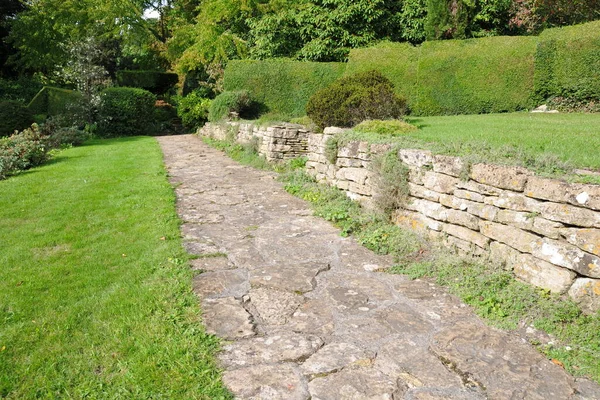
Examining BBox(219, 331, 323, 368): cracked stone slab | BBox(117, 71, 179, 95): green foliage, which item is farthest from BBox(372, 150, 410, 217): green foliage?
BBox(117, 71, 179, 95): green foliage

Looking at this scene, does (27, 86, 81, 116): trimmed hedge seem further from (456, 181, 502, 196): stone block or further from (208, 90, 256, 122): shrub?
(456, 181, 502, 196): stone block

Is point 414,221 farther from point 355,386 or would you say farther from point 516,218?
point 355,386

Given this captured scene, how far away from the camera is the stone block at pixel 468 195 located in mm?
4047

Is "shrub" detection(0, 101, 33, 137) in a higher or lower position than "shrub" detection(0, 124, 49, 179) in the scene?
higher

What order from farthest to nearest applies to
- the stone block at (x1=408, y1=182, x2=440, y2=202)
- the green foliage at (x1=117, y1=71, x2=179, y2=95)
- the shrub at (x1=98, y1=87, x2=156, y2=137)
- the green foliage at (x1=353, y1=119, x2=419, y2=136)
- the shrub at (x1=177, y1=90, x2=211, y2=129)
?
1. the green foliage at (x1=117, y1=71, x2=179, y2=95)
2. the shrub at (x1=177, y1=90, x2=211, y2=129)
3. the shrub at (x1=98, y1=87, x2=156, y2=137)
4. the green foliage at (x1=353, y1=119, x2=419, y2=136)
5. the stone block at (x1=408, y1=182, x2=440, y2=202)

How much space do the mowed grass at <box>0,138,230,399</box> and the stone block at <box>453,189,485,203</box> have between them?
275 centimetres

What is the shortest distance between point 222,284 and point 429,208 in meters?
2.42

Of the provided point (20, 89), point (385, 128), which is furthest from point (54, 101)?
point (385, 128)

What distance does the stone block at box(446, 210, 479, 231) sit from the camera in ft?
13.5

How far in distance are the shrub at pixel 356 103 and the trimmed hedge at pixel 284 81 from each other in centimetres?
553

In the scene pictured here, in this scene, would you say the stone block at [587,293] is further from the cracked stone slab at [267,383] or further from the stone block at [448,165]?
the cracked stone slab at [267,383]

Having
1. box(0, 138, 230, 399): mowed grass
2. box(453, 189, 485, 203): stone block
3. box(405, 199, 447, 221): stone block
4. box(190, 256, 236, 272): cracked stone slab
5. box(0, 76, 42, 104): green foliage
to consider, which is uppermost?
box(0, 76, 42, 104): green foliage

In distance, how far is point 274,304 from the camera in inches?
137

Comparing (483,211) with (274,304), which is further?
(483,211)
